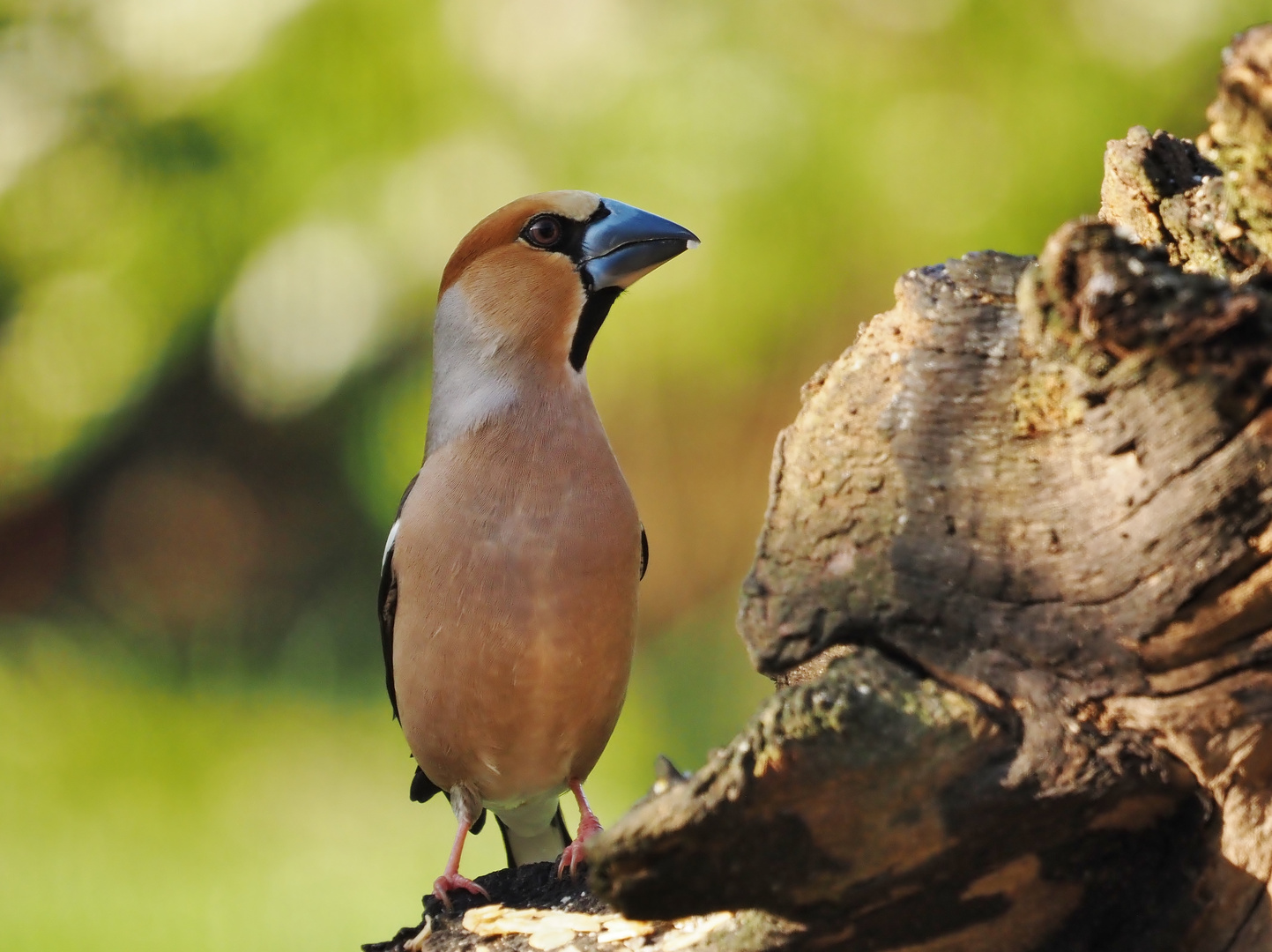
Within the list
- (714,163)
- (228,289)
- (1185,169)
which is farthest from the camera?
(228,289)

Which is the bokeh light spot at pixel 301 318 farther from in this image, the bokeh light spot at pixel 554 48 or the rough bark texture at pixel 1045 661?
the rough bark texture at pixel 1045 661

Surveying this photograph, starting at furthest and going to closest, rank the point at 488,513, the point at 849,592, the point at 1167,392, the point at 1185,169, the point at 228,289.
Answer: the point at 228,289 < the point at 488,513 < the point at 1185,169 < the point at 849,592 < the point at 1167,392

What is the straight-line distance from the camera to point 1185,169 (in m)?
1.89

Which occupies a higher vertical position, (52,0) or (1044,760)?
(52,0)

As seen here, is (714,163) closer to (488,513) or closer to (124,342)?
Answer: (488,513)

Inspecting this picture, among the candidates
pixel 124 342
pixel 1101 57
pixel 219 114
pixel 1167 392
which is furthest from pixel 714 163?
pixel 1167 392

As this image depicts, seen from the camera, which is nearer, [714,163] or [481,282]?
[481,282]

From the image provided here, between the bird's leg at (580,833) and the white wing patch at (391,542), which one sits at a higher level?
the white wing patch at (391,542)

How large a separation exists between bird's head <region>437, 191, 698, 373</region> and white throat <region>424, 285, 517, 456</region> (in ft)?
0.08

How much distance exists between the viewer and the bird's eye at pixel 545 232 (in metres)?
2.60

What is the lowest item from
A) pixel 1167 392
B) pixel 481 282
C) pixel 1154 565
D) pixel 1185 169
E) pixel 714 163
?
pixel 1154 565

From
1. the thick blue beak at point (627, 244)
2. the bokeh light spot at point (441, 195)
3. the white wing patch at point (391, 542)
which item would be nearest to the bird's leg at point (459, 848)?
the white wing patch at point (391, 542)

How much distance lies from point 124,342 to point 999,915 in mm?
4828

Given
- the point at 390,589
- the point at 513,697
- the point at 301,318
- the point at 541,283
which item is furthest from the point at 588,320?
the point at 301,318
